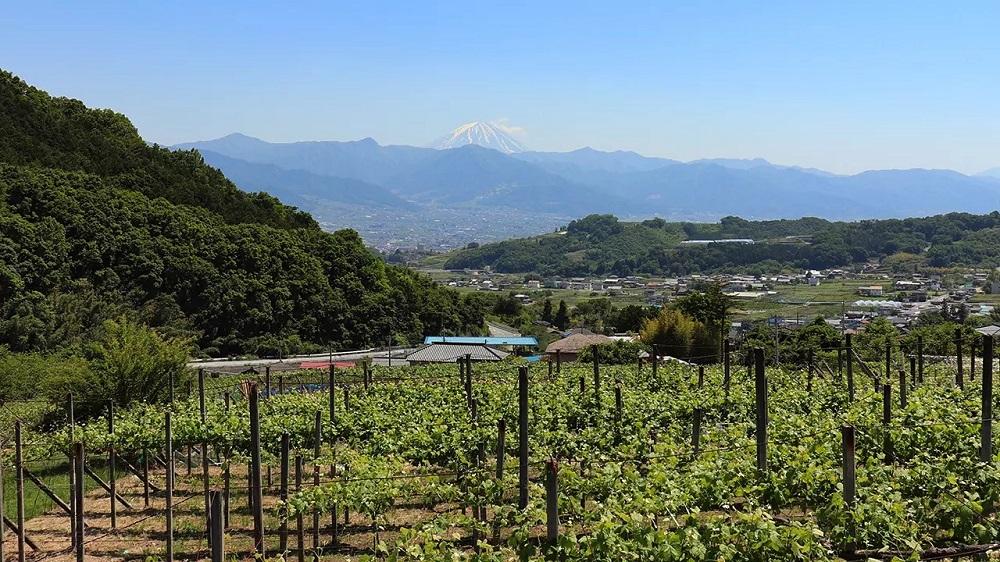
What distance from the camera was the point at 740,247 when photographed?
129m

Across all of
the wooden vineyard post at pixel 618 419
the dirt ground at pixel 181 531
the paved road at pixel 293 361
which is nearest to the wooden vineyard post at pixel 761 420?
the dirt ground at pixel 181 531

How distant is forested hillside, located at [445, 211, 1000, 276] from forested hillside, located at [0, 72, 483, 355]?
248ft

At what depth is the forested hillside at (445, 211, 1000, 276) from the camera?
364 ft

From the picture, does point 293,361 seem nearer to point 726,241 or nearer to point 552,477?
Result: point 552,477

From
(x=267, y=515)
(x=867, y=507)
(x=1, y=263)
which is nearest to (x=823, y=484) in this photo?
(x=867, y=507)

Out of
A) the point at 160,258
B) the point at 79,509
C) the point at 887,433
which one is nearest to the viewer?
the point at 79,509

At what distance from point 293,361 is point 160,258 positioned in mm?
10807

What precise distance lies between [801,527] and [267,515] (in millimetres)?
8035

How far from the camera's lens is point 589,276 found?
135 m

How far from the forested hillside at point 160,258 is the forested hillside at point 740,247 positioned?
75.6 m

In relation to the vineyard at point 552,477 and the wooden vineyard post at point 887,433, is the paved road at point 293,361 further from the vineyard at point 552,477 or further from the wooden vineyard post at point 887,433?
the wooden vineyard post at point 887,433

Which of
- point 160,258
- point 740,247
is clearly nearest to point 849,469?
point 160,258

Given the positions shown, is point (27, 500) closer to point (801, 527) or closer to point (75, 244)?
point (801, 527)

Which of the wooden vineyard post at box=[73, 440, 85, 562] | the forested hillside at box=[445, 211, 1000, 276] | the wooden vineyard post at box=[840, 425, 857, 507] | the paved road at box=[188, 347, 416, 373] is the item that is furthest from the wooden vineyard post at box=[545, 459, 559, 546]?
the forested hillside at box=[445, 211, 1000, 276]
